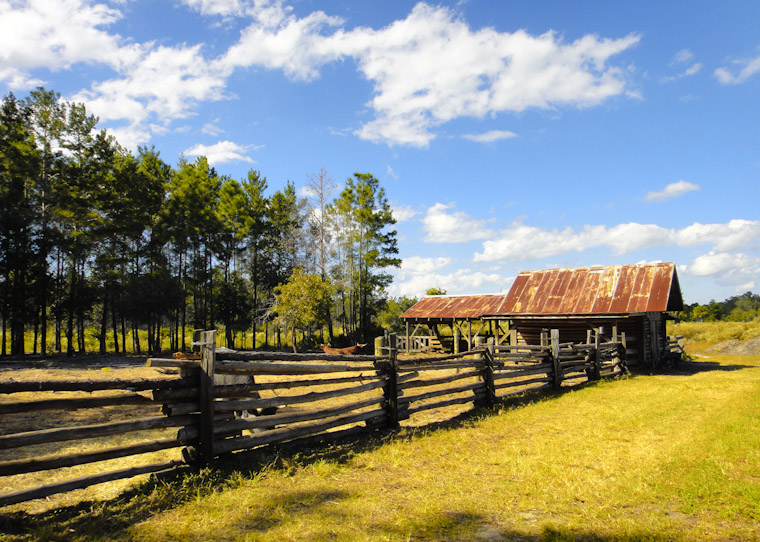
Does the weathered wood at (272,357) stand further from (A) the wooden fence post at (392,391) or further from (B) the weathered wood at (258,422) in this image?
(B) the weathered wood at (258,422)

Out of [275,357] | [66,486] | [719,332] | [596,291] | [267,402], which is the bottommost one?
[719,332]

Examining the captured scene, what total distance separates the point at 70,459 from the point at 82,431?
27 cm

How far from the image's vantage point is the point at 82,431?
4.62 m

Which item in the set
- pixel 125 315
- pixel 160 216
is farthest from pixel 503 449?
pixel 160 216

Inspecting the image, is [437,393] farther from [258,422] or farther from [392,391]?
[258,422]

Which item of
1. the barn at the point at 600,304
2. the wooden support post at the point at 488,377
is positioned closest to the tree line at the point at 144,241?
the barn at the point at 600,304

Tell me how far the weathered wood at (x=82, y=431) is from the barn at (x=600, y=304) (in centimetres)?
1841

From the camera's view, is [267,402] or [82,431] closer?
[82,431]

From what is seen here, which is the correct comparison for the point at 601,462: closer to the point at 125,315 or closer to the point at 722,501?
the point at 722,501

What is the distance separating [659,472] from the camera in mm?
5492

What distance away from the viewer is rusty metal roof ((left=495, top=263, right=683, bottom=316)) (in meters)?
19.3

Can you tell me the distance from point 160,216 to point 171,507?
33.4m

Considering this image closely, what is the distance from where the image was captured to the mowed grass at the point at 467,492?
401 centimetres

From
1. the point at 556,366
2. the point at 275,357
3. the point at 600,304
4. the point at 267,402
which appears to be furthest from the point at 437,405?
the point at 600,304
